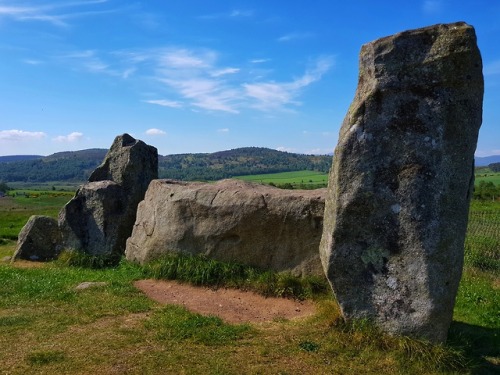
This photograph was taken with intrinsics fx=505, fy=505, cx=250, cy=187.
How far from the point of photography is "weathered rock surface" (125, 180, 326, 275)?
13.6 meters

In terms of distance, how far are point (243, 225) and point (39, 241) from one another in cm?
1093

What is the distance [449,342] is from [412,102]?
14.4ft

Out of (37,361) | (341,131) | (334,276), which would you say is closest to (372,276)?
(334,276)

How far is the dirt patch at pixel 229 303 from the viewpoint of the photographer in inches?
458

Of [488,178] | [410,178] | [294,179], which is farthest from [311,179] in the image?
[410,178]

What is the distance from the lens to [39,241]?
2095cm

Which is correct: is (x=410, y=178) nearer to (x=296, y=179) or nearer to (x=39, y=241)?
(x=39, y=241)

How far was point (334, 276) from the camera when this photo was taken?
368 inches

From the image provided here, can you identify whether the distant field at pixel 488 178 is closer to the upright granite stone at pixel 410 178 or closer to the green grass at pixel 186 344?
the upright granite stone at pixel 410 178

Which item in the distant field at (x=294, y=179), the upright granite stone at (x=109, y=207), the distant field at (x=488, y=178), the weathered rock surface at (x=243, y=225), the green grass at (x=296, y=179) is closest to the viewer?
the weathered rock surface at (x=243, y=225)

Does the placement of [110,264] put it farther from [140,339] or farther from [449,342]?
[449,342]

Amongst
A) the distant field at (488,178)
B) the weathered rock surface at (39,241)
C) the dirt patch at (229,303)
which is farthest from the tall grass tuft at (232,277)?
the distant field at (488,178)

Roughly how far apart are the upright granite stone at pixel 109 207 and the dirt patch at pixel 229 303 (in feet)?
18.6

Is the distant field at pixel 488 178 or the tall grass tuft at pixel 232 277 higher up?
the distant field at pixel 488 178
